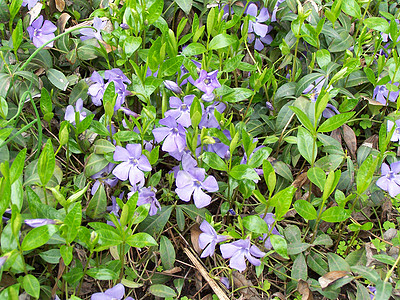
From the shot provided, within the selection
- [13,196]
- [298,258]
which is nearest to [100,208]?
[13,196]

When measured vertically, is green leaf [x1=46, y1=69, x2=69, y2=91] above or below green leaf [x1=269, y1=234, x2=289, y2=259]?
above

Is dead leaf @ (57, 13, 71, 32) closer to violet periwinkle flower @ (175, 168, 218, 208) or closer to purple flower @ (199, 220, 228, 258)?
violet periwinkle flower @ (175, 168, 218, 208)

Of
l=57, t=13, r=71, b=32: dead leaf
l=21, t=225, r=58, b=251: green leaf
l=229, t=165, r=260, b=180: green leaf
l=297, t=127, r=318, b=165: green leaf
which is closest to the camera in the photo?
l=21, t=225, r=58, b=251: green leaf

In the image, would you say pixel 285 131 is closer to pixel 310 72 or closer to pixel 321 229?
pixel 310 72

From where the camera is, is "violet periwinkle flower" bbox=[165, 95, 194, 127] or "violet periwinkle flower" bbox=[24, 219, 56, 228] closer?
"violet periwinkle flower" bbox=[24, 219, 56, 228]

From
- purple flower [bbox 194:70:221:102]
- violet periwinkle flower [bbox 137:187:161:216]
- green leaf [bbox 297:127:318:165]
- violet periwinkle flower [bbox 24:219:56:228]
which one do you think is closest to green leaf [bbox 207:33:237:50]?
purple flower [bbox 194:70:221:102]

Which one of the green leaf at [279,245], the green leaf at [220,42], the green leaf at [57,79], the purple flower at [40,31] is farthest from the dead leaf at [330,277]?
the purple flower at [40,31]

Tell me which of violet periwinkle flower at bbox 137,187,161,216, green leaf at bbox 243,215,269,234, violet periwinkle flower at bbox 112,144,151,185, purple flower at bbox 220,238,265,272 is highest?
violet periwinkle flower at bbox 112,144,151,185
